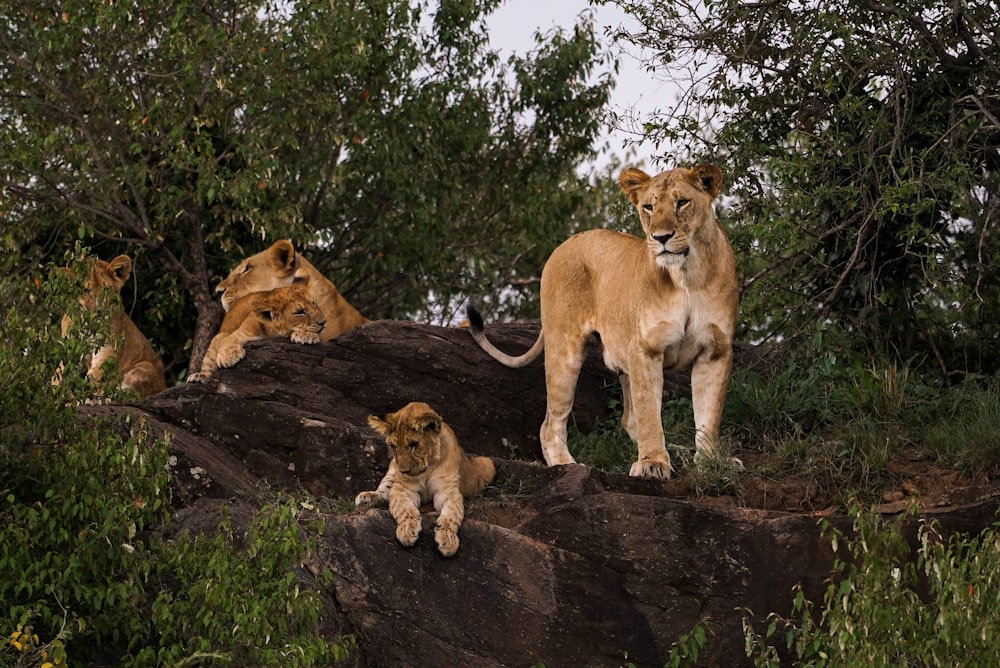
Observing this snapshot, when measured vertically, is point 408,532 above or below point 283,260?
below

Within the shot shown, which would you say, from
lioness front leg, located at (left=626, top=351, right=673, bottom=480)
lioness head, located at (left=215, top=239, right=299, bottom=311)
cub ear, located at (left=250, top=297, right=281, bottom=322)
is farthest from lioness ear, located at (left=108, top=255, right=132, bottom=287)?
lioness front leg, located at (left=626, top=351, right=673, bottom=480)

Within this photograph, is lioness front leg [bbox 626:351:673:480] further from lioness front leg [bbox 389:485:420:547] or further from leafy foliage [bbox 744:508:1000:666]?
leafy foliage [bbox 744:508:1000:666]

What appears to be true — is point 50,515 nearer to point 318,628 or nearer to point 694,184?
point 318,628

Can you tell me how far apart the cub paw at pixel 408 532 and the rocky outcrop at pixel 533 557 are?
0.20ft

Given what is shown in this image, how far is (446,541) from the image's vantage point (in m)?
7.34

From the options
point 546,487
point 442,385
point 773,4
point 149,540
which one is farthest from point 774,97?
point 149,540

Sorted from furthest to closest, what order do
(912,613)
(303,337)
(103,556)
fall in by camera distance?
(303,337)
(103,556)
(912,613)

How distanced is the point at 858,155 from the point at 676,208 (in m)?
2.32

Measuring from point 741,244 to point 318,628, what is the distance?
4562 millimetres

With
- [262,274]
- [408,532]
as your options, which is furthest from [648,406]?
[262,274]

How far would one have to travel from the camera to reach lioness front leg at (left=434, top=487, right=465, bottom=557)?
24.1 ft

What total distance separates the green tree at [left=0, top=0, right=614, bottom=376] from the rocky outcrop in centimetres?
400

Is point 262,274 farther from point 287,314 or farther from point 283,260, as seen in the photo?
point 287,314

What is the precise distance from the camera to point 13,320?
261 inches
